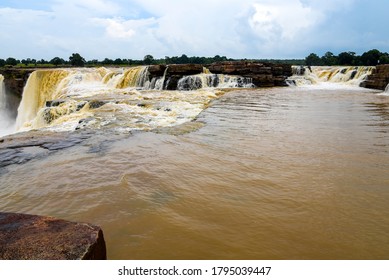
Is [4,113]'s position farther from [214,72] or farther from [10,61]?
[10,61]

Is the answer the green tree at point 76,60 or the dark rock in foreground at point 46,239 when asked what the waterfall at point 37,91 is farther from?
the green tree at point 76,60

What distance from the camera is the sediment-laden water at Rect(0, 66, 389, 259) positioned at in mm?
2574

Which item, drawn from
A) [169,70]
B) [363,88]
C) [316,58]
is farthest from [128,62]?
[363,88]

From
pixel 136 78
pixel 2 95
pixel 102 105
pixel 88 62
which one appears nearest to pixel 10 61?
pixel 88 62

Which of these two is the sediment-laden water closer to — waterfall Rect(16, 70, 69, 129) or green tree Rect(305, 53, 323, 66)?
waterfall Rect(16, 70, 69, 129)

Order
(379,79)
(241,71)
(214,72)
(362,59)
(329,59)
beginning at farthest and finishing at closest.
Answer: (329,59), (362,59), (214,72), (241,71), (379,79)

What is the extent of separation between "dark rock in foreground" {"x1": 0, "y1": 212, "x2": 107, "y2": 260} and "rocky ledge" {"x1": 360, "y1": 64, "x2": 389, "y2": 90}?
23.0m

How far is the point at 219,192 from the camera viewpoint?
366cm

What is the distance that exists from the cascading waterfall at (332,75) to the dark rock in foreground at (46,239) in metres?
25.2

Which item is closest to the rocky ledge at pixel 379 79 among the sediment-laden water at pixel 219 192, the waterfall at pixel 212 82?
the waterfall at pixel 212 82

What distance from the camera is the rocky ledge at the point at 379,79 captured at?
20.1 metres

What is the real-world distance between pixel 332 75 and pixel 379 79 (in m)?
5.68
